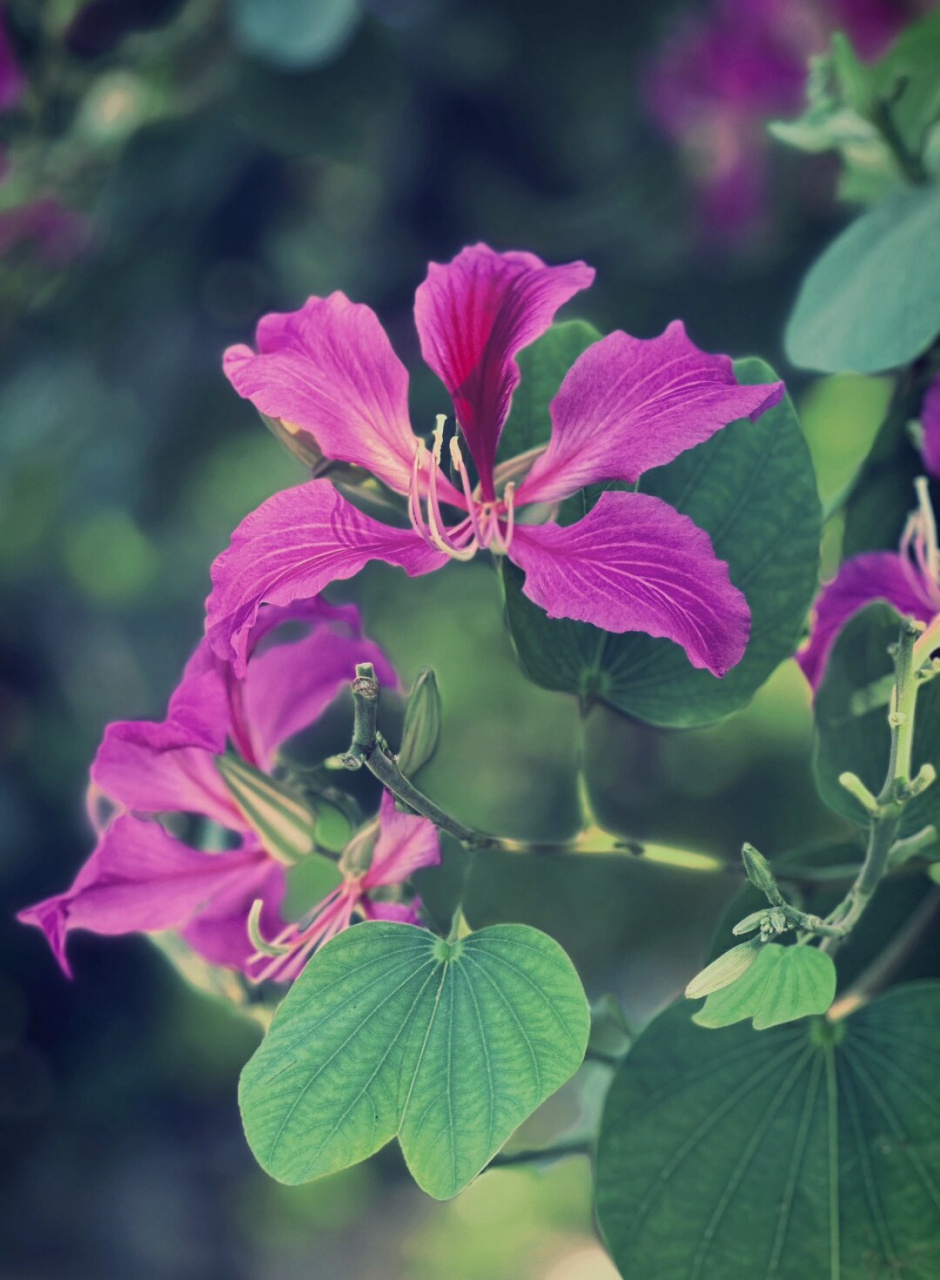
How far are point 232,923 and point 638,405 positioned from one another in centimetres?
32

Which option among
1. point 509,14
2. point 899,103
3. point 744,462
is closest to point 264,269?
point 509,14

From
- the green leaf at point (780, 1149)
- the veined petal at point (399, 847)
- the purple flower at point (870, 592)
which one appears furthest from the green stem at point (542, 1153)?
the purple flower at point (870, 592)

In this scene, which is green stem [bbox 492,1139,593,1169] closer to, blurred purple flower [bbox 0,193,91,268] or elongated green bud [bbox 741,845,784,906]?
elongated green bud [bbox 741,845,784,906]

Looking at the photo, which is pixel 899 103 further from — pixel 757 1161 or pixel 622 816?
pixel 622 816

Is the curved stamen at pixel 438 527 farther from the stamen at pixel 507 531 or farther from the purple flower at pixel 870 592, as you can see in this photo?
the purple flower at pixel 870 592

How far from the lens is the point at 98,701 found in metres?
1.80

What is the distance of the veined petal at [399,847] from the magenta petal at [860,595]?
212mm

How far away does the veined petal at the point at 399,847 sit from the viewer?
52 centimetres

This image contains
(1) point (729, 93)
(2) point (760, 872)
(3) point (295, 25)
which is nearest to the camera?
(2) point (760, 872)

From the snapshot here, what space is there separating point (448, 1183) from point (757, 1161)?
182 millimetres

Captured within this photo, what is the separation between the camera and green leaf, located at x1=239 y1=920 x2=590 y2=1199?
461mm

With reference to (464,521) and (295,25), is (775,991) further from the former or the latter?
(295,25)

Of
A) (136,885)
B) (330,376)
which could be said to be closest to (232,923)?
(136,885)

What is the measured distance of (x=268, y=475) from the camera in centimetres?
158
